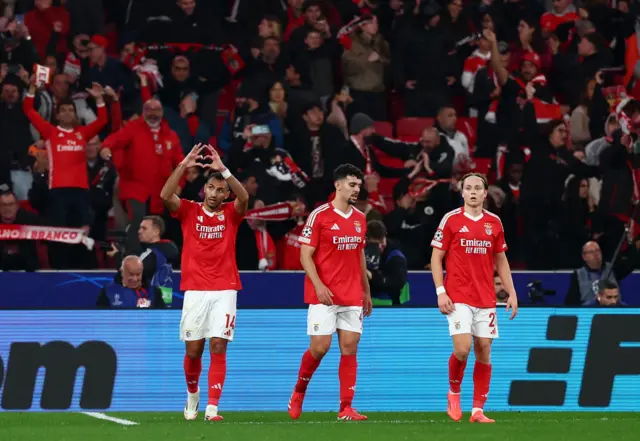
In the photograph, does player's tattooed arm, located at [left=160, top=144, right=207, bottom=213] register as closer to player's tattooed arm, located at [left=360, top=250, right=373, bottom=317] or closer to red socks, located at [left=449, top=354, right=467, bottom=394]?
player's tattooed arm, located at [left=360, top=250, right=373, bottom=317]

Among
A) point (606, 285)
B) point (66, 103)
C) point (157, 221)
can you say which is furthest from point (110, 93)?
point (606, 285)

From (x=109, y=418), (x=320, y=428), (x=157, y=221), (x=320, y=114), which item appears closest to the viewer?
(x=320, y=428)

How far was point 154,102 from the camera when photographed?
1694cm

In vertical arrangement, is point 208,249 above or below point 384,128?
below

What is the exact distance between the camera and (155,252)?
607 inches

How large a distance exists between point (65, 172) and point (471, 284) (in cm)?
687

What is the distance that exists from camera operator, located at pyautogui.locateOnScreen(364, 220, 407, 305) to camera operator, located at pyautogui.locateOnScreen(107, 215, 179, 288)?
7.52ft

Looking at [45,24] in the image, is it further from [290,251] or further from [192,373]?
[192,373]

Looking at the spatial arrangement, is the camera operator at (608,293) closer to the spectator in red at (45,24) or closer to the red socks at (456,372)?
the red socks at (456,372)

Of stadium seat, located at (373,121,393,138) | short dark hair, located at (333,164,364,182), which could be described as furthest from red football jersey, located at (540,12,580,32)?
short dark hair, located at (333,164,364,182)

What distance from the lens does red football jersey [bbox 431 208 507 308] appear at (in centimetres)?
1148

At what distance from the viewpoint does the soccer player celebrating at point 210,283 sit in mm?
11820

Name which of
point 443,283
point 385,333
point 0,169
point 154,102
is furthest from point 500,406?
point 0,169

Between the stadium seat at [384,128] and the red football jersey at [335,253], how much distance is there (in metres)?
7.49
